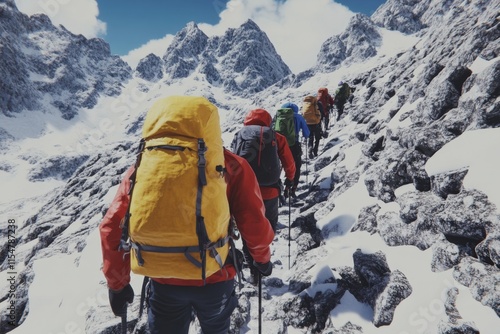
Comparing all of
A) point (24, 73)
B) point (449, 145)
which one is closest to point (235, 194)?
point (449, 145)

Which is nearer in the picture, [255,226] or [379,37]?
[255,226]

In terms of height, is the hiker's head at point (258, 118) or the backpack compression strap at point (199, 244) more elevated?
the hiker's head at point (258, 118)

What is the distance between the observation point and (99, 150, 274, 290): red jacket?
321 centimetres

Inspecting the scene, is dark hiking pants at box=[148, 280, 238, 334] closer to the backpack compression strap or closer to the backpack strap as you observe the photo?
the backpack compression strap

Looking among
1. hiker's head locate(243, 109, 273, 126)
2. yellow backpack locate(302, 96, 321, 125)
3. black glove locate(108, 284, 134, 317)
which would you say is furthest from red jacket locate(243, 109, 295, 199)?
yellow backpack locate(302, 96, 321, 125)

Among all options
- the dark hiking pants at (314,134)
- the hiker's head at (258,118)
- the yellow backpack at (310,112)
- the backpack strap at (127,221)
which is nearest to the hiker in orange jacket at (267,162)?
the hiker's head at (258,118)

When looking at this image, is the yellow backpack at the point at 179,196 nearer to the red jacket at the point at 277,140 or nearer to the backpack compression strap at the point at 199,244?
the backpack compression strap at the point at 199,244

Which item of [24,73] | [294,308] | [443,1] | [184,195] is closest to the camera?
[184,195]

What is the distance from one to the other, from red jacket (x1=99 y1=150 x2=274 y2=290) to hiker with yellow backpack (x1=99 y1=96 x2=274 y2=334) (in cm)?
1

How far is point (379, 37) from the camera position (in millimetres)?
179750

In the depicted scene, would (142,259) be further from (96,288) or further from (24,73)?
(24,73)

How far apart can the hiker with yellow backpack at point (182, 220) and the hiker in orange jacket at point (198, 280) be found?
0.4 inches

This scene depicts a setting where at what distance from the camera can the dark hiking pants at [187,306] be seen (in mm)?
3115

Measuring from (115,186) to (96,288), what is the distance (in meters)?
11.7
